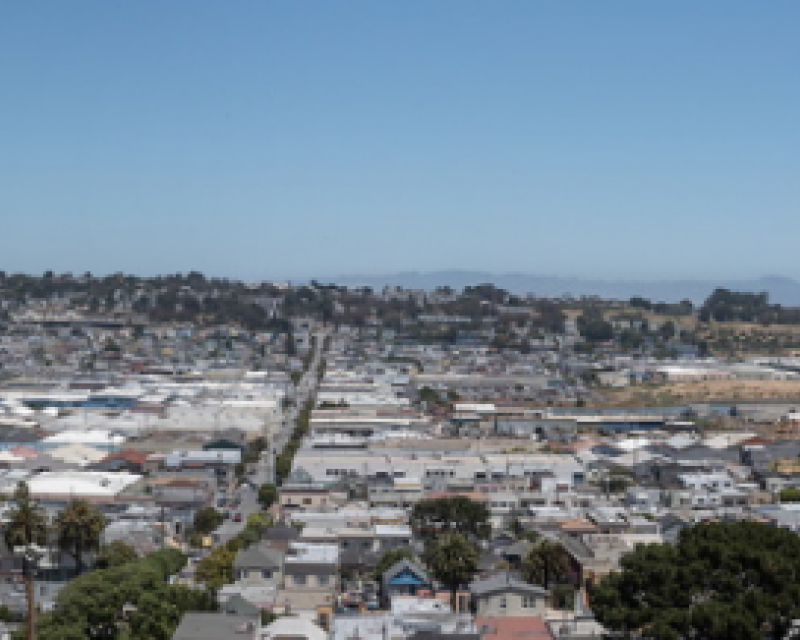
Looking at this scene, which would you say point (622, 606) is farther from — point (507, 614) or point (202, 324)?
point (202, 324)

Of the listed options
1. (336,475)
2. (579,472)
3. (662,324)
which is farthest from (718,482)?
(662,324)

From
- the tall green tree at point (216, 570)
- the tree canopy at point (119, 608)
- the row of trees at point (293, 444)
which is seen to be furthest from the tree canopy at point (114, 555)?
the row of trees at point (293, 444)

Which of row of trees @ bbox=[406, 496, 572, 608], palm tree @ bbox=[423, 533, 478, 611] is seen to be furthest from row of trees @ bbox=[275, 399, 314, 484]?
palm tree @ bbox=[423, 533, 478, 611]

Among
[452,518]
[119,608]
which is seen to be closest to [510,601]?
[119,608]

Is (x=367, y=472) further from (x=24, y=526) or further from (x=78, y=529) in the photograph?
(x=24, y=526)

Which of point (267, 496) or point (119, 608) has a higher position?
→ point (119, 608)

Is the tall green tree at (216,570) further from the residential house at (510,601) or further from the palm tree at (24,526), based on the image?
the residential house at (510,601)
